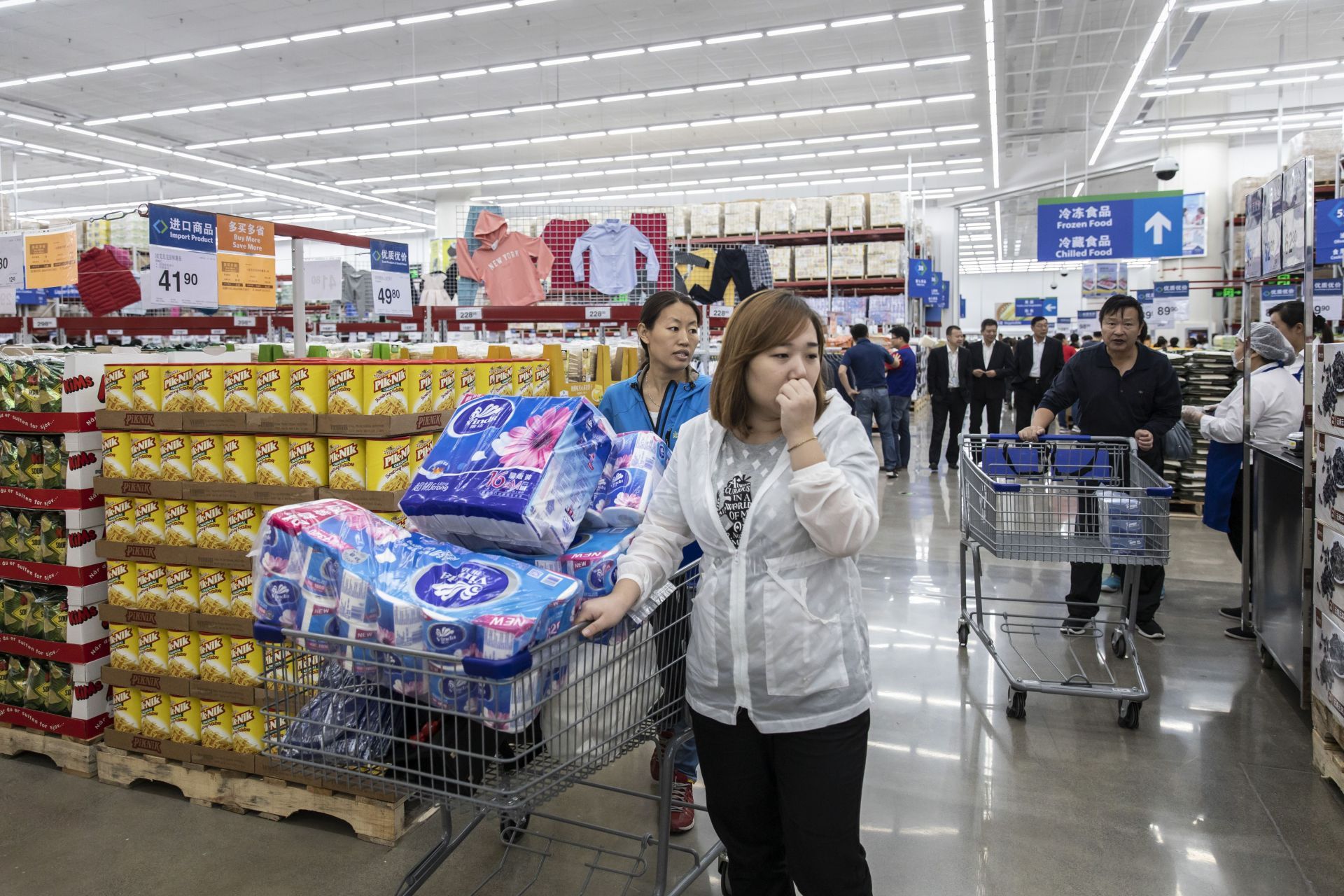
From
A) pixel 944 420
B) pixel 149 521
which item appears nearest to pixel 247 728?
pixel 149 521

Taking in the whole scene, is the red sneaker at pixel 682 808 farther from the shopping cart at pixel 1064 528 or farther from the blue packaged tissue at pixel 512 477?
the shopping cart at pixel 1064 528

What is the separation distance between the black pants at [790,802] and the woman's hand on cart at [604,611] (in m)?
0.29

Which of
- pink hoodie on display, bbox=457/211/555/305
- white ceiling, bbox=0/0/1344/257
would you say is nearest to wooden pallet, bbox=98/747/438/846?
pink hoodie on display, bbox=457/211/555/305

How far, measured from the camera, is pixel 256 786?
9.68ft

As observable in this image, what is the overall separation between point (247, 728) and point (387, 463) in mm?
1033

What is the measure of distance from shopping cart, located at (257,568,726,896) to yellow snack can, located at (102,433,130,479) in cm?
163

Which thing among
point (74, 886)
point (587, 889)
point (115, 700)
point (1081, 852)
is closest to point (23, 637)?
point (115, 700)

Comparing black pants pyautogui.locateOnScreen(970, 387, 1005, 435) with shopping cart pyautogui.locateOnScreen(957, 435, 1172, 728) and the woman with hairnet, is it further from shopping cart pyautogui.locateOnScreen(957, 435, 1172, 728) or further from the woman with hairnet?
shopping cart pyautogui.locateOnScreen(957, 435, 1172, 728)

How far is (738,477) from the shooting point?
5.76ft

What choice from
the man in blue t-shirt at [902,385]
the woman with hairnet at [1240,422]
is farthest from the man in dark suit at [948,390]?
the woman with hairnet at [1240,422]

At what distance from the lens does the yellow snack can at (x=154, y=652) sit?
3113 mm

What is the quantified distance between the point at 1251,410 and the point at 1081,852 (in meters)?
2.97

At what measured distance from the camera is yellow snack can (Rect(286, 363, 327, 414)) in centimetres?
290

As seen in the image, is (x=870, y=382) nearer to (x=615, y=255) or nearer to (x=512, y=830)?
(x=615, y=255)
